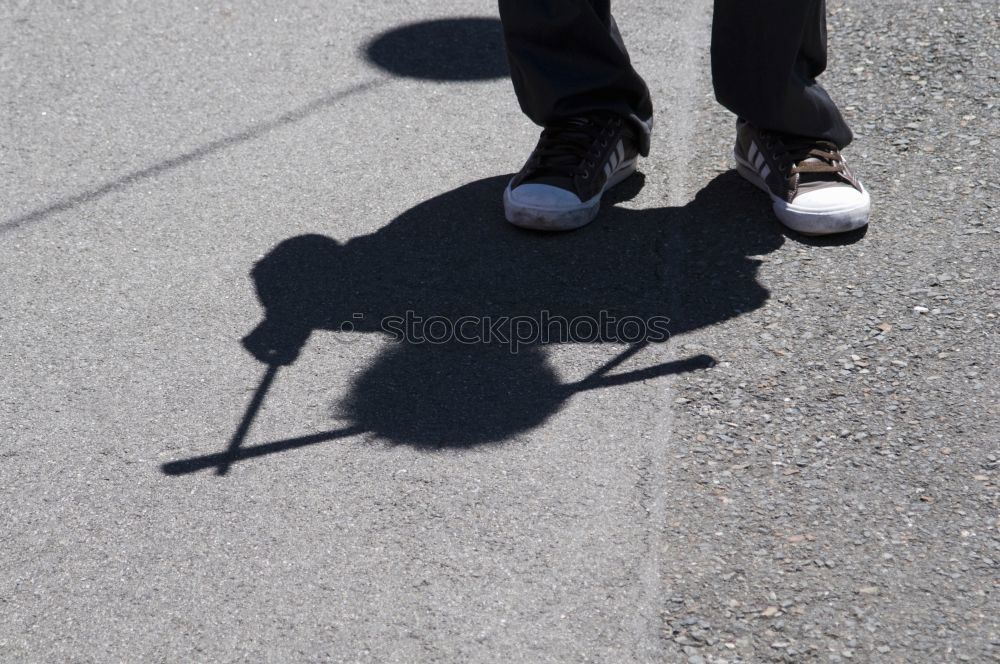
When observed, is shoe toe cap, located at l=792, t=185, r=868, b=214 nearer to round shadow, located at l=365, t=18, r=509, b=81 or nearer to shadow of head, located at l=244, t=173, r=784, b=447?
shadow of head, located at l=244, t=173, r=784, b=447

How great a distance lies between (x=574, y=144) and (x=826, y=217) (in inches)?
28.7

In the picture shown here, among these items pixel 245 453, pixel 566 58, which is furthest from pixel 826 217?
pixel 245 453

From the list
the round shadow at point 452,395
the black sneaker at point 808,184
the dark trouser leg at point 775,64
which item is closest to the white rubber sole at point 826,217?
the black sneaker at point 808,184

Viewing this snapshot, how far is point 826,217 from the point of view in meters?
→ 3.02

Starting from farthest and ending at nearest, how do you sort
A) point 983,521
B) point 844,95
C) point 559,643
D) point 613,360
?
1. point 844,95
2. point 613,360
3. point 983,521
4. point 559,643

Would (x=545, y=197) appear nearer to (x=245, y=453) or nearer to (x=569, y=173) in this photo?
(x=569, y=173)

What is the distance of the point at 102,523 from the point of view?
88.9 inches

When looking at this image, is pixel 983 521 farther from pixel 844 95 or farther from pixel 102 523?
pixel 844 95

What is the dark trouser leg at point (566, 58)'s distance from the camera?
3.14 m

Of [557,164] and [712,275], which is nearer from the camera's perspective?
[712,275]

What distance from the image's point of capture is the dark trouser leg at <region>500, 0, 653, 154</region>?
3.14 metres

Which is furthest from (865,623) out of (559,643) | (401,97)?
(401,97)

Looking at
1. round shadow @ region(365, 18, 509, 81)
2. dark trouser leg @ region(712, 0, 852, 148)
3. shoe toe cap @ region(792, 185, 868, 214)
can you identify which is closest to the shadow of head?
shoe toe cap @ region(792, 185, 868, 214)

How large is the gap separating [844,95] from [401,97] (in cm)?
153
